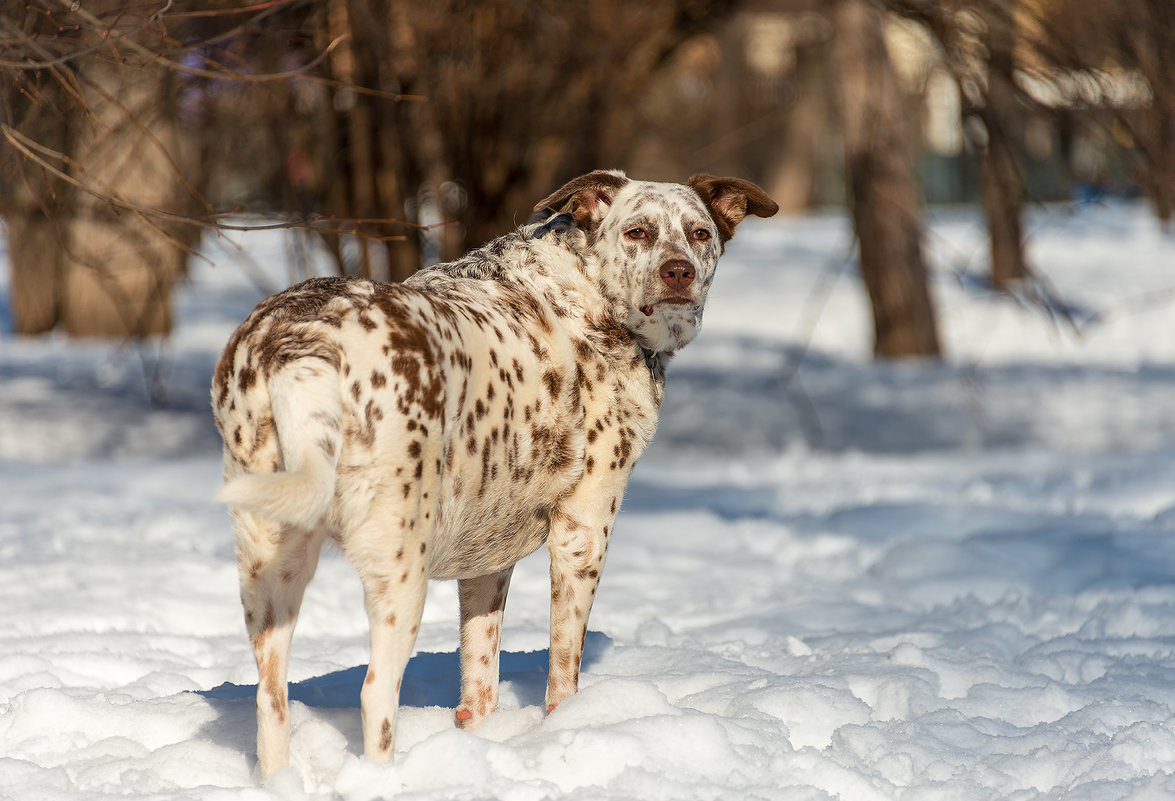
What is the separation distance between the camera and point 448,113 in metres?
8.01

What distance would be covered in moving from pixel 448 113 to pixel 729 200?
14.5ft

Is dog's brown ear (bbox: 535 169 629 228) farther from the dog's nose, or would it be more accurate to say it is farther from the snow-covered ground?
the snow-covered ground

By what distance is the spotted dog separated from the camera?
2688mm

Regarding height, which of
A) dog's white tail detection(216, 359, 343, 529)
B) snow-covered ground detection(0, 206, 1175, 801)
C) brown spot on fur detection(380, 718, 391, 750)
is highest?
dog's white tail detection(216, 359, 343, 529)

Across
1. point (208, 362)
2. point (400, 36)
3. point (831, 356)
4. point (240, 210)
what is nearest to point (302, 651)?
point (240, 210)

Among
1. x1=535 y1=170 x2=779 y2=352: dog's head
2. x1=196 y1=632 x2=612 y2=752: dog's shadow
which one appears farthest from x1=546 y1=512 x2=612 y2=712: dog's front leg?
x1=535 y1=170 x2=779 y2=352: dog's head

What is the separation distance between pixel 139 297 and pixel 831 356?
769 centimetres

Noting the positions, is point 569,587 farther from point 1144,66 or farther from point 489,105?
point 489,105

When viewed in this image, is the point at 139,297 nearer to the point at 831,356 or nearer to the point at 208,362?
the point at 208,362

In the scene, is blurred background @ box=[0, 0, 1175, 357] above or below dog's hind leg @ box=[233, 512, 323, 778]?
above

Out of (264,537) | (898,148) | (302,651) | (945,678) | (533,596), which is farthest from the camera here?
(898,148)

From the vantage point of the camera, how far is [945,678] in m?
4.05

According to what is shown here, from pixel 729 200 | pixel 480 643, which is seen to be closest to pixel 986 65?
pixel 729 200

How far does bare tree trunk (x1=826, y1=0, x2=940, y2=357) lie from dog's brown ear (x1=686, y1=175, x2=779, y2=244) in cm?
478
